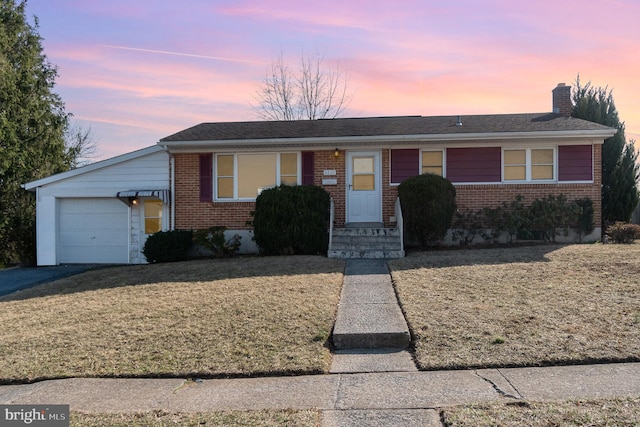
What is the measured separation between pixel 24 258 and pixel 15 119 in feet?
26.1

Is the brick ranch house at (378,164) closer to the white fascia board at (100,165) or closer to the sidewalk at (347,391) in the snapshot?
the white fascia board at (100,165)

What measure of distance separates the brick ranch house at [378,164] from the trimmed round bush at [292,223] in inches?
67.3

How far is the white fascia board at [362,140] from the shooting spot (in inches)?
552

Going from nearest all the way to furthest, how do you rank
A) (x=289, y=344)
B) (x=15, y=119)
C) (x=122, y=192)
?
(x=289, y=344)
(x=122, y=192)
(x=15, y=119)

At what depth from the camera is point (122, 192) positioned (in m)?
A: 15.0

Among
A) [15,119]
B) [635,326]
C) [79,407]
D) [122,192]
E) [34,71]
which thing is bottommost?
[79,407]

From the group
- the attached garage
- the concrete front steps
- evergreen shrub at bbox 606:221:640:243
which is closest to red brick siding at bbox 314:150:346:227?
the concrete front steps

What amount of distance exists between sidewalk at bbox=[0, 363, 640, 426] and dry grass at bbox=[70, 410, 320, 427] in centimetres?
14

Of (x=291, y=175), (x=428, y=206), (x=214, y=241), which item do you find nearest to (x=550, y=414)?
(x=428, y=206)

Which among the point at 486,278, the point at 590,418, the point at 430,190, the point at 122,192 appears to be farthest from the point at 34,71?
the point at 590,418

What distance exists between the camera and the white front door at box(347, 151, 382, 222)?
1496 cm

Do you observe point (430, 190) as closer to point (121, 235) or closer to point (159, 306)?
point (159, 306)

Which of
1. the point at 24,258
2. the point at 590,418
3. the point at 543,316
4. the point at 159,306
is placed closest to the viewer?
the point at 590,418

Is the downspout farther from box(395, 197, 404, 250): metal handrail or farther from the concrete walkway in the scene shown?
the concrete walkway
